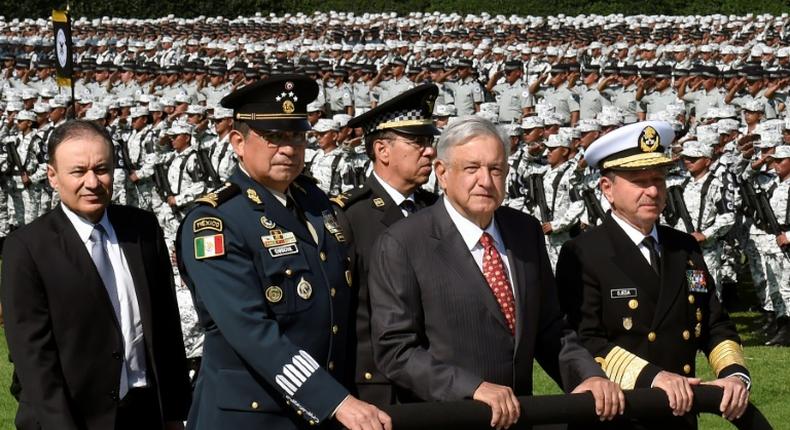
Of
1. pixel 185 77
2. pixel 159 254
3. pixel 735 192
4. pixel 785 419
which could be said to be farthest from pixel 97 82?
pixel 159 254

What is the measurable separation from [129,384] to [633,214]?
1.74 m

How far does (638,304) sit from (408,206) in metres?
1.38

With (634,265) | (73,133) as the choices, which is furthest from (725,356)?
(73,133)

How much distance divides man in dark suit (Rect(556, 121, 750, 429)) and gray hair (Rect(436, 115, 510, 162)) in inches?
29.1

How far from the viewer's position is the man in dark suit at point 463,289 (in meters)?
4.28

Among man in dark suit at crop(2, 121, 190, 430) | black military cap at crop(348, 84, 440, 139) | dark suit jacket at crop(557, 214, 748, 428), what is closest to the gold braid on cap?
dark suit jacket at crop(557, 214, 748, 428)

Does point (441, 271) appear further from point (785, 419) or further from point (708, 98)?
point (708, 98)

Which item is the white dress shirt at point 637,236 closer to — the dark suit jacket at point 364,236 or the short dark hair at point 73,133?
the dark suit jacket at point 364,236

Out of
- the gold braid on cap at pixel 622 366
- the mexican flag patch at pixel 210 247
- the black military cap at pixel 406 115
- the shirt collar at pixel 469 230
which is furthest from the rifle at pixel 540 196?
the mexican flag patch at pixel 210 247

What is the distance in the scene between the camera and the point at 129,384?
486 cm

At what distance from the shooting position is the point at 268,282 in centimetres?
438

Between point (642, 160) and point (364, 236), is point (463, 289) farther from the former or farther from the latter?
point (364, 236)

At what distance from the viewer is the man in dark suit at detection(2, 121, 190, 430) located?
4.70 m

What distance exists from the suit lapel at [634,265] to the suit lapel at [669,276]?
0.10 ft
